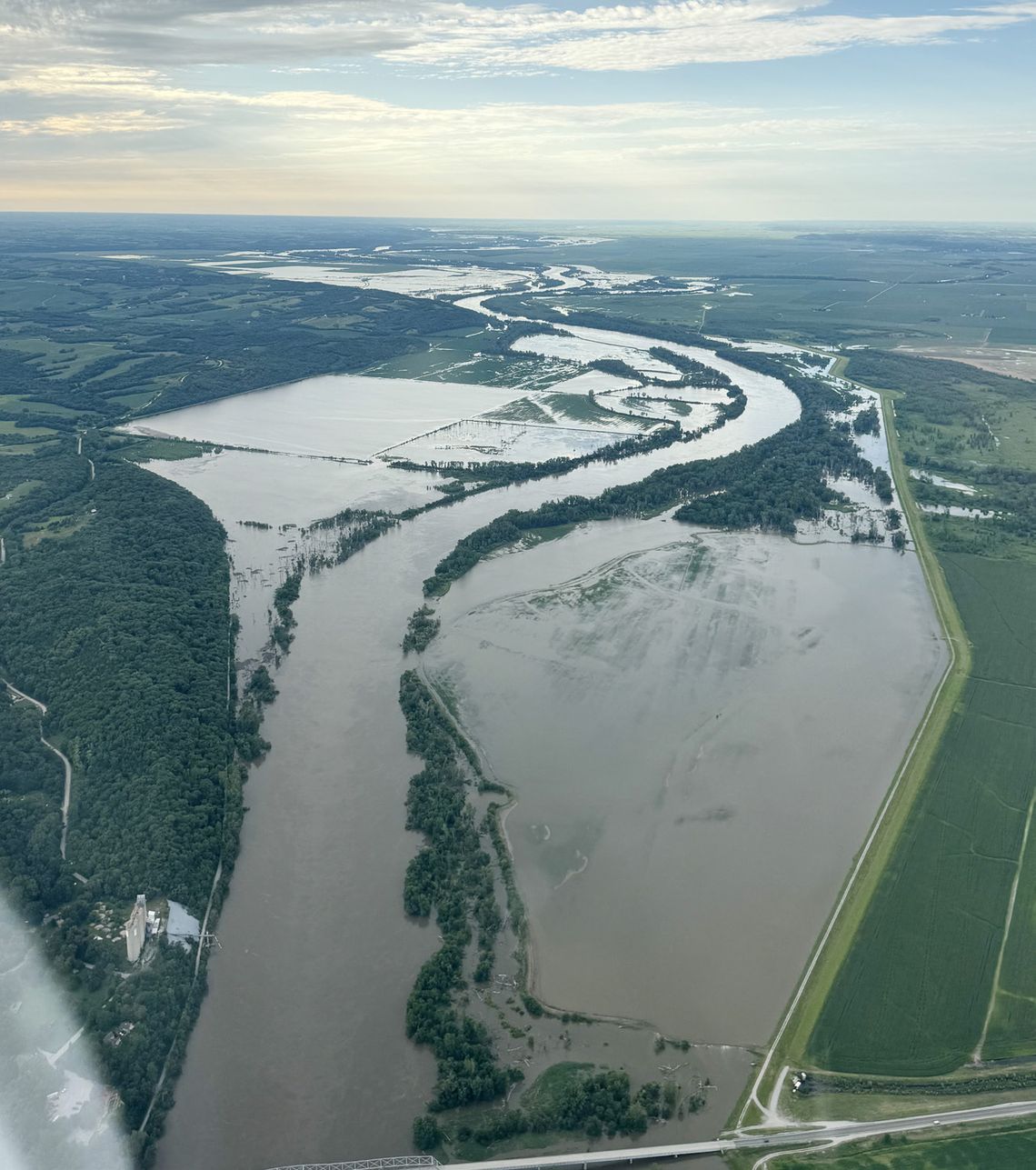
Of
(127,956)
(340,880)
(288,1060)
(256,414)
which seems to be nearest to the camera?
(288,1060)

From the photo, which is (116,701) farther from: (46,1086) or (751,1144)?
(751,1144)

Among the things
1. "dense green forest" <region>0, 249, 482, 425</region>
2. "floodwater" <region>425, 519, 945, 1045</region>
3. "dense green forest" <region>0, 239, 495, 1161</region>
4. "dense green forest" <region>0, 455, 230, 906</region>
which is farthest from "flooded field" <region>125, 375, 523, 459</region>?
"floodwater" <region>425, 519, 945, 1045</region>

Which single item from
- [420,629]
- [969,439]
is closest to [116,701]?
[420,629]

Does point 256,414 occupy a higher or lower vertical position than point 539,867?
higher

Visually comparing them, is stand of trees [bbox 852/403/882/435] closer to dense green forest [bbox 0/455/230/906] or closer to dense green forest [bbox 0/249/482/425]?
dense green forest [bbox 0/249/482/425]

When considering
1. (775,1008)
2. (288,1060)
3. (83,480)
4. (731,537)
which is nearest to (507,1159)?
(288,1060)

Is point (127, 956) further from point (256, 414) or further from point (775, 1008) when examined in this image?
point (256, 414)
